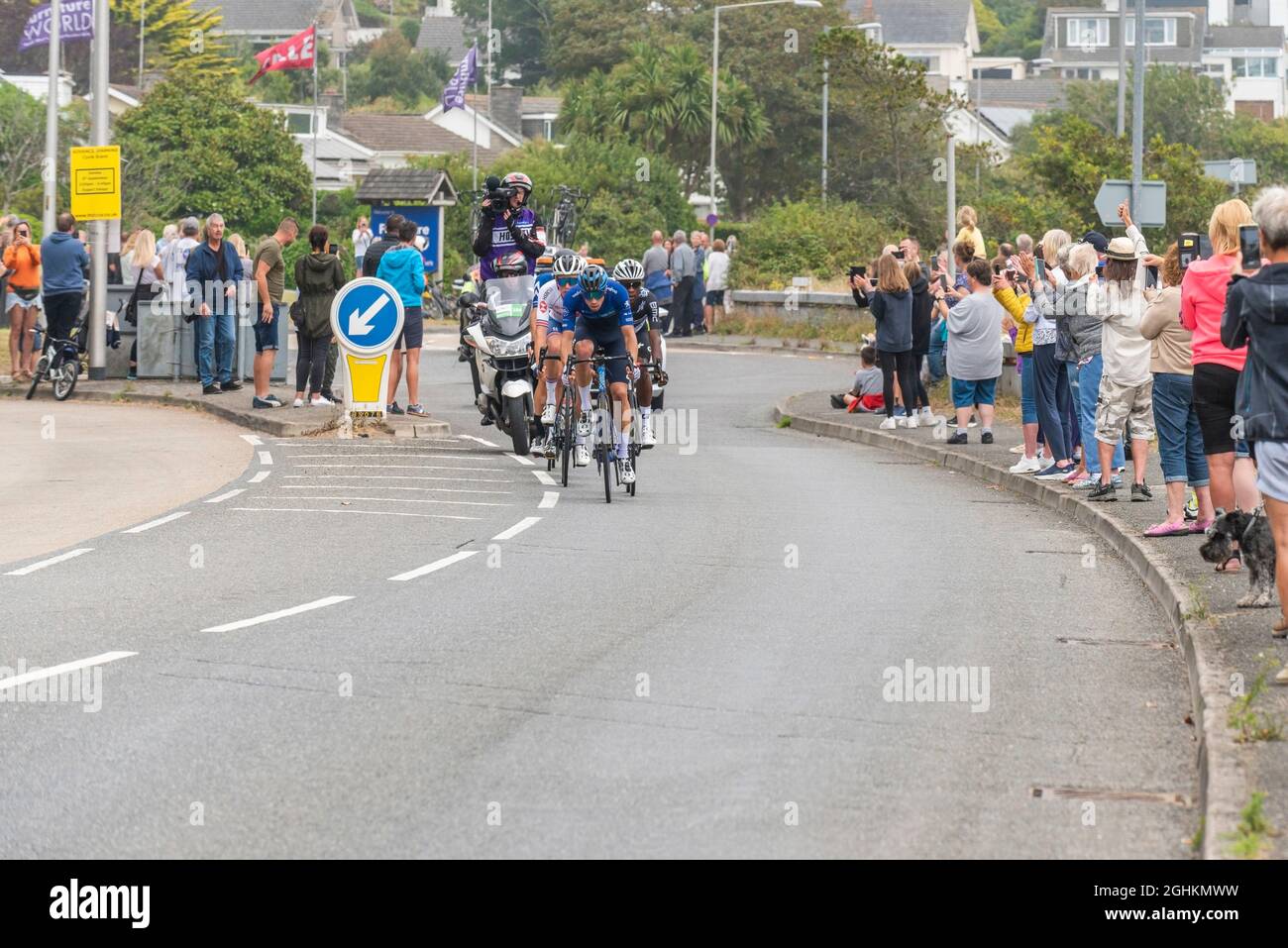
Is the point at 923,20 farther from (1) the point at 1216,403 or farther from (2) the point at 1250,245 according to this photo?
(2) the point at 1250,245

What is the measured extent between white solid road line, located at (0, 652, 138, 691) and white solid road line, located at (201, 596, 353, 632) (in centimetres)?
78

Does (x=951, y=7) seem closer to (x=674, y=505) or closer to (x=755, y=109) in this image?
(x=755, y=109)

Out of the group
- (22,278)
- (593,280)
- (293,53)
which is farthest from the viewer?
(293,53)

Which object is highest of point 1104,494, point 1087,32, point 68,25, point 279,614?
point 1087,32

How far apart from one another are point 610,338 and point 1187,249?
4.89 metres

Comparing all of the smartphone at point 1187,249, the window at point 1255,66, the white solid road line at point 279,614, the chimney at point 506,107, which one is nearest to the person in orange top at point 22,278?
the white solid road line at point 279,614

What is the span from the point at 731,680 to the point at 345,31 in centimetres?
15174

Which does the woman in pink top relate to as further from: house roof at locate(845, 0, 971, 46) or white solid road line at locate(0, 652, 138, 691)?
house roof at locate(845, 0, 971, 46)

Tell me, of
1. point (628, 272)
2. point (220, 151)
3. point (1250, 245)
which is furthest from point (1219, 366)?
point (220, 151)

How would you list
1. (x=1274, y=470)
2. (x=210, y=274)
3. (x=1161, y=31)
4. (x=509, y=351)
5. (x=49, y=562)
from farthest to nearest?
(x=1161, y=31)
(x=210, y=274)
(x=509, y=351)
(x=49, y=562)
(x=1274, y=470)

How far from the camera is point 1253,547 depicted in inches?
401

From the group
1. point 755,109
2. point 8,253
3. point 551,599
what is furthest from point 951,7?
point 551,599
